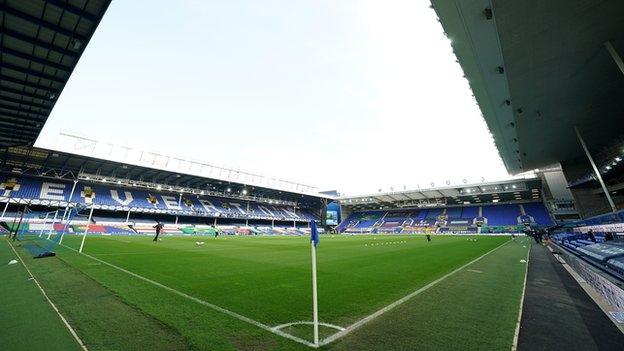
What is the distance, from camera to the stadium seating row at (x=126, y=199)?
3787cm

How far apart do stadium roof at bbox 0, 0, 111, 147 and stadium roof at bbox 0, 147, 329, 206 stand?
2730 cm

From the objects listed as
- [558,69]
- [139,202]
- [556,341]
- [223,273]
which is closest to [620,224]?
[558,69]

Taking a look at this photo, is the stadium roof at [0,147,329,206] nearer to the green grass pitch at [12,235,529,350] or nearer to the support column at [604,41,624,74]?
the green grass pitch at [12,235,529,350]

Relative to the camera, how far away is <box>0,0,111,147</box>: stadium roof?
10.2 m

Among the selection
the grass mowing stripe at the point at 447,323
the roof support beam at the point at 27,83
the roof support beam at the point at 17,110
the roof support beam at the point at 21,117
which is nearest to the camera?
the grass mowing stripe at the point at 447,323

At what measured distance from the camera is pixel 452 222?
60.7m

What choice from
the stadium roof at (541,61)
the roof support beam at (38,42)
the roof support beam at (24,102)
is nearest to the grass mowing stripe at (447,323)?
the stadium roof at (541,61)

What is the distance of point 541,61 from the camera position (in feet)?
43.5

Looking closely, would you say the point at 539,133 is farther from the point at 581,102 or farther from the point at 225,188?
the point at 225,188

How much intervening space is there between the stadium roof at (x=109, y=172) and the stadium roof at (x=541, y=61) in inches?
1934

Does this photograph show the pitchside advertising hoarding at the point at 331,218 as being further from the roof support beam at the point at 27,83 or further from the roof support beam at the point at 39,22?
the roof support beam at the point at 39,22

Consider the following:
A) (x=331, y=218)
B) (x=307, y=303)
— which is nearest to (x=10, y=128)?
(x=307, y=303)

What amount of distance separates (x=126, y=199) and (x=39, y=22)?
43726 mm

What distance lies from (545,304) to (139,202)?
55.8 m
